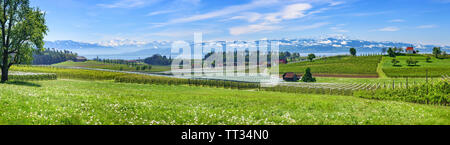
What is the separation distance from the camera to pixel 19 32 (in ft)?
114

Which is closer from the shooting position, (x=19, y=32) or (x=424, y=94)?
(x=424, y=94)

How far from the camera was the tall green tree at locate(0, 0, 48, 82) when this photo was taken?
34312 millimetres

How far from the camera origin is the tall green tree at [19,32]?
34.3m

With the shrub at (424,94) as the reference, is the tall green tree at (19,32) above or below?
above

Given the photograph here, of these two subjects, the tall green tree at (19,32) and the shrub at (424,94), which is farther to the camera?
the tall green tree at (19,32)

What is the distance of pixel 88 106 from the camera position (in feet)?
44.9

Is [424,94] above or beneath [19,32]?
beneath

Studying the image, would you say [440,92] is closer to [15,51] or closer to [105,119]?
[105,119]

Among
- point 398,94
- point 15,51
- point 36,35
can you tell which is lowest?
point 398,94

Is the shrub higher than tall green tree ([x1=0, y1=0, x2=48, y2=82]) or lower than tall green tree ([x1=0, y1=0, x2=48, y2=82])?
lower

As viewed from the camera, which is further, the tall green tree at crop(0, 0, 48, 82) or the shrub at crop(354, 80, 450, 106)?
the tall green tree at crop(0, 0, 48, 82)
